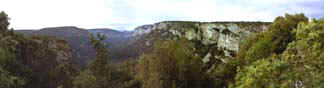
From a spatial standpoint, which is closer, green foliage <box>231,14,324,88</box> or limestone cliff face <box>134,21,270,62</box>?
green foliage <box>231,14,324,88</box>

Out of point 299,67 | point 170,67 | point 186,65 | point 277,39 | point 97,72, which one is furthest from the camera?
point 97,72

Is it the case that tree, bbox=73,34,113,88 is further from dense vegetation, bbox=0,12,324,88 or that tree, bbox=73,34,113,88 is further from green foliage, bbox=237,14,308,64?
green foliage, bbox=237,14,308,64

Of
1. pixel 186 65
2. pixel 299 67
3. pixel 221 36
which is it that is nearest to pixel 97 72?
pixel 186 65

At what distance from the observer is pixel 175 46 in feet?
77.9

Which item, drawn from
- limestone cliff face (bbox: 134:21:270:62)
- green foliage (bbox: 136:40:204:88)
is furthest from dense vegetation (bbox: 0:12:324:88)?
limestone cliff face (bbox: 134:21:270:62)

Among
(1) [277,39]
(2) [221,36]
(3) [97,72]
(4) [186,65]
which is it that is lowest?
(3) [97,72]

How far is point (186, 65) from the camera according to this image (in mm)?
23766

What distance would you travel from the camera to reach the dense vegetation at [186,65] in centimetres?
1028

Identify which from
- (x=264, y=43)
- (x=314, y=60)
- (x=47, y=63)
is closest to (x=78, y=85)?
(x=47, y=63)

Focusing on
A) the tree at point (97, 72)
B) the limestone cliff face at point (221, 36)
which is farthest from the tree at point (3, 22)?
the limestone cliff face at point (221, 36)

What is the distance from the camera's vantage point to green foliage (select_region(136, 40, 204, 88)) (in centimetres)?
2306

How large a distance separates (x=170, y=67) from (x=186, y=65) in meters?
1.56

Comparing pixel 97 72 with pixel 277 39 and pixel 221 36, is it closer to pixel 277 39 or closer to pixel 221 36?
pixel 277 39

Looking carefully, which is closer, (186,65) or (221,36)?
(186,65)
